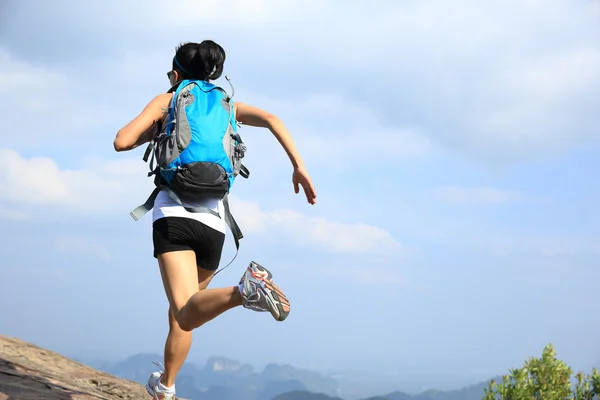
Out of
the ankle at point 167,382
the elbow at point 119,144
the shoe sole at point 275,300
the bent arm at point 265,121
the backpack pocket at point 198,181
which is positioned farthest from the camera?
the ankle at point 167,382

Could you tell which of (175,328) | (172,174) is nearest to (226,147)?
(172,174)

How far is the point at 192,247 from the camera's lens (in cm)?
577

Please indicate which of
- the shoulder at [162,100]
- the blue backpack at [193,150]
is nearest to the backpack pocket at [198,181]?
the blue backpack at [193,150]

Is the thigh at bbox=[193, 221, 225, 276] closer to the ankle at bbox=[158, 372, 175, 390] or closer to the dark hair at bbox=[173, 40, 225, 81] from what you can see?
the ankle at bbox=[158, 372, 175, 390]

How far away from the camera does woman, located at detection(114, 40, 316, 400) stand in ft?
15.8

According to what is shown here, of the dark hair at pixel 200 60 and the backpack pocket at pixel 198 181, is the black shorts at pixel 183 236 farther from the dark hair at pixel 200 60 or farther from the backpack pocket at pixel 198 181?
the dark hair at pixel 200 60

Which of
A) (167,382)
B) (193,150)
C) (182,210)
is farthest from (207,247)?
(167,382)

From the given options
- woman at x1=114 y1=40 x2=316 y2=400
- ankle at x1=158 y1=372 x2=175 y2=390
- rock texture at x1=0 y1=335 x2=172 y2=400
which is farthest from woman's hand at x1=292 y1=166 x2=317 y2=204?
rock texture at x1=0 y1=335 x2=172 y2=400

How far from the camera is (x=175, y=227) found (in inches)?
223

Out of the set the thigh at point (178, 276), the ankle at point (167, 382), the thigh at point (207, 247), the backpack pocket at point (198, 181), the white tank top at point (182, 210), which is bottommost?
the ankle at point (167, 382)

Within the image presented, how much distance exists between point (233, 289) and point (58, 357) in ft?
24.6

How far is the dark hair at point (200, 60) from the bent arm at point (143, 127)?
34 centimetres

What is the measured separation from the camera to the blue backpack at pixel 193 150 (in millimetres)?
5637

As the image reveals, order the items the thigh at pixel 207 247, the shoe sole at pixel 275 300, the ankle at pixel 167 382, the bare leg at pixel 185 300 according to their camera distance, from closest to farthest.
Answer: the shoe sole at pixel 275 300 < the bare leg at pixel 185 300 < the thigh at pixel 207 247 < the ankle at pixel 167 382
